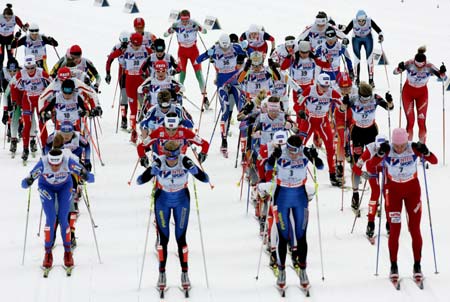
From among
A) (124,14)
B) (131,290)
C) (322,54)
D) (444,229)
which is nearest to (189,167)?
(131,290)

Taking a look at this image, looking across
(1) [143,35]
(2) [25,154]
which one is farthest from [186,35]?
(2) [25,154]

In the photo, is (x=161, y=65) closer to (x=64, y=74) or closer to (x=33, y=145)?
(x=64, y=74)

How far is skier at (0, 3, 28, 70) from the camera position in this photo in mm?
19547

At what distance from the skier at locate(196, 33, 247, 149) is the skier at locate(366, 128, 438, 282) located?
530cm

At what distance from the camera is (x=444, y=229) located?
43.4ft

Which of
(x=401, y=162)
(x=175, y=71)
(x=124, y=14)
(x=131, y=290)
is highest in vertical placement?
(x=124, y=14)

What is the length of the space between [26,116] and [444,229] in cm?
712

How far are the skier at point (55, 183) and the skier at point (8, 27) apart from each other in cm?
855

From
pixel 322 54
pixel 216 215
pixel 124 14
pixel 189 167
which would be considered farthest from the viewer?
pixel 124 14

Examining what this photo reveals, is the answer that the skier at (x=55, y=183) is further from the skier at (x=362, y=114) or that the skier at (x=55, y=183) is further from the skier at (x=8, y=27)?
the skier at (x=8, y=27)

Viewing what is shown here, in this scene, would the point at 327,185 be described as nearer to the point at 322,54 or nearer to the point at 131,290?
the point at 322,54

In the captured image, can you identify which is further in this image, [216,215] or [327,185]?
[327,185]

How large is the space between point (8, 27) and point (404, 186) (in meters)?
11.3

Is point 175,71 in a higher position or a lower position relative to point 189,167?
higher
